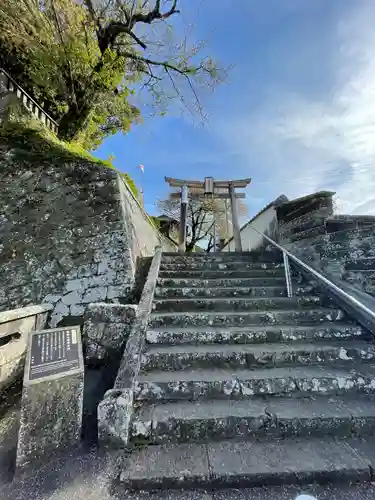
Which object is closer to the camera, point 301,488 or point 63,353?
point 301,488

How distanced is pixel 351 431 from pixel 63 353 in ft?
6.81

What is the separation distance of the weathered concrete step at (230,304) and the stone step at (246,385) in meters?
1.10

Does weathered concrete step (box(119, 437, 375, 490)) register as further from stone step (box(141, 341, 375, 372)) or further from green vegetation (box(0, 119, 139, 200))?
green vegetation (box(0, 119, 139, 200))

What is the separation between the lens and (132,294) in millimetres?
3646

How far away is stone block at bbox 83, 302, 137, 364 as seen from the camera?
2.48 meters

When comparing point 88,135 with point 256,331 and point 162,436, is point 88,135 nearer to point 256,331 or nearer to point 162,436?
point 256,331

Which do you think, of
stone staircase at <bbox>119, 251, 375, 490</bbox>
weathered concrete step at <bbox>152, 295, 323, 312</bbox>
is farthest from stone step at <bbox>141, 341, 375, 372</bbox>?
weathered concrete step at <bbox>152, 295, 323, 312</bbox>

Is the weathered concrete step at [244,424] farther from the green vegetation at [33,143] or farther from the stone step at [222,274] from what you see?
the green vegetation at [33,143]

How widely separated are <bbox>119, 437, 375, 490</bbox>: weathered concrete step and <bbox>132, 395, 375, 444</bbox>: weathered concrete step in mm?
48

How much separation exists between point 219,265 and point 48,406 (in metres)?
3.38

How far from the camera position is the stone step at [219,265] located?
14.5 feet

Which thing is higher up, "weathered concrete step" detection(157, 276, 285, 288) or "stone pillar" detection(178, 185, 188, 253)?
"stone pillar" detection(178, 185, 188, 253)

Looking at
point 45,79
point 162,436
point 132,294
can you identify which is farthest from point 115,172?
point 162,436

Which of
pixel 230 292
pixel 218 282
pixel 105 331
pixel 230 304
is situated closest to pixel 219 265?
pixel 218 282
